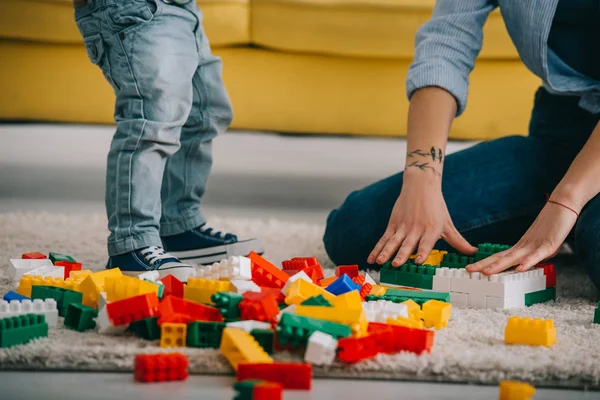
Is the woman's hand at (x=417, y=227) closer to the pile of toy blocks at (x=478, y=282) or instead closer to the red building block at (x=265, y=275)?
the pile of toy blocks at (x=478, y=282)

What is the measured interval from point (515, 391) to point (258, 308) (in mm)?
262

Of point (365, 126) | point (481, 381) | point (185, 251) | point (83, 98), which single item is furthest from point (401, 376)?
point (83, 98)

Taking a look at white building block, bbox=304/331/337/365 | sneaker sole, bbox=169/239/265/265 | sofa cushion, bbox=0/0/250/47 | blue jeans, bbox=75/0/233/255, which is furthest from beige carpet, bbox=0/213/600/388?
sofa cushion, bbox=0/0/250/47

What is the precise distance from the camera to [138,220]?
1158mm

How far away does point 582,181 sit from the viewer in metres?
Result: 1.02

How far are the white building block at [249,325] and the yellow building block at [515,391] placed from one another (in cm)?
23

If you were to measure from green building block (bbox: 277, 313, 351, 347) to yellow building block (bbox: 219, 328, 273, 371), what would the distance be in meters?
0.03

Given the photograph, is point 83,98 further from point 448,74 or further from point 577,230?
point 577,230

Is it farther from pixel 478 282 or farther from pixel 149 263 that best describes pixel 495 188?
pixel 149 263

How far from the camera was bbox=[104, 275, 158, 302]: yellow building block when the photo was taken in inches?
33.6

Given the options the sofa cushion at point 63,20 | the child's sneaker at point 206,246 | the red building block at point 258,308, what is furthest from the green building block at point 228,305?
the sofa cushion at point 63,20

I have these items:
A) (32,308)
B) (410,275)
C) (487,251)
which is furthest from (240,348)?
(487,251)

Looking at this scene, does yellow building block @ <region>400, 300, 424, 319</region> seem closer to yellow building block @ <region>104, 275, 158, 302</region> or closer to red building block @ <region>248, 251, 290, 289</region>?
red building block @ <region>248, 251, 290, 289</region>

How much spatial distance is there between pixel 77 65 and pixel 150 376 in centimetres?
147
